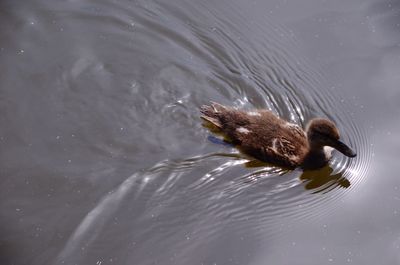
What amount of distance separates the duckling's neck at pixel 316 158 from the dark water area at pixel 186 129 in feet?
0.28

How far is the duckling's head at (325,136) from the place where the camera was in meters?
5.36

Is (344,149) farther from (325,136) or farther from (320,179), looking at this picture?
(320,179)

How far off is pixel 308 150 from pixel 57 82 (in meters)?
2.54

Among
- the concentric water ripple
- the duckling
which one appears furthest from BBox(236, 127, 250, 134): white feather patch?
the concentric water ripple

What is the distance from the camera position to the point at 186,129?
18.6ft

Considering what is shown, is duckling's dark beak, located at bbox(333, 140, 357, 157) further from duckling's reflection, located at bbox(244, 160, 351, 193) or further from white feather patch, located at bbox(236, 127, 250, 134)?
white feather patch, located at bbox(236, 127, 250, 134)

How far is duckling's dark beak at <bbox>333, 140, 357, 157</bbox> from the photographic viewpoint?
210 inches

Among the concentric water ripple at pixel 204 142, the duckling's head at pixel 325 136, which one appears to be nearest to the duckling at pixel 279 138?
the duckling's head at pixel 325 136

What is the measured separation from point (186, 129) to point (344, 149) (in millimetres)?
1492

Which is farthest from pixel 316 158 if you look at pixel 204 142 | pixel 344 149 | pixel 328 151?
pixel 204 142

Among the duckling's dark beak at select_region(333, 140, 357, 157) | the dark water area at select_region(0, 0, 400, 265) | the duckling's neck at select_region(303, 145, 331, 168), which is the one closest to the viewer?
the dark water area at select_region(0, 0, 400, 265)

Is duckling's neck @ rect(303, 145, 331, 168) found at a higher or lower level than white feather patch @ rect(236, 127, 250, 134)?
higher

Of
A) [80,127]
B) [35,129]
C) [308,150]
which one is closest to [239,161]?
[308,150]

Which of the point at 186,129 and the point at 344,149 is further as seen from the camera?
the point at 186,129
